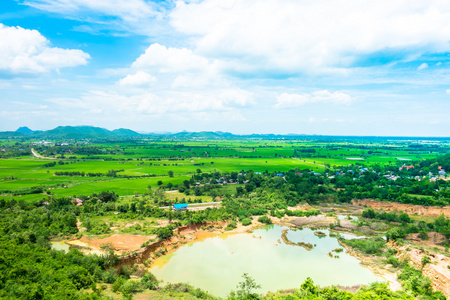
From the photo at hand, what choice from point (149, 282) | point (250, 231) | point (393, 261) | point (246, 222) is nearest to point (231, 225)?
point (246, 222)

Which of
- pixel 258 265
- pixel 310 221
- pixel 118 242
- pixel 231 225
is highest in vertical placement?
pixel 118 242

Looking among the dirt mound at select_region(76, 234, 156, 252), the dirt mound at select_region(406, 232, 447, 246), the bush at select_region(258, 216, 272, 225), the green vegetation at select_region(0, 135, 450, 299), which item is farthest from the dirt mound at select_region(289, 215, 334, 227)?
the dirt mound at select_region(76, 234, 156, 252)

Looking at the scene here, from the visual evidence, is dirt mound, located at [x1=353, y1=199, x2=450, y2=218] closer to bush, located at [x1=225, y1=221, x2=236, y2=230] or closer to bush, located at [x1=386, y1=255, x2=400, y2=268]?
bush, located at [x1=386, y1=255, x2=400, y2=268]

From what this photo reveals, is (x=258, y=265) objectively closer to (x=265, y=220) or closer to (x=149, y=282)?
(x=149, y=282)

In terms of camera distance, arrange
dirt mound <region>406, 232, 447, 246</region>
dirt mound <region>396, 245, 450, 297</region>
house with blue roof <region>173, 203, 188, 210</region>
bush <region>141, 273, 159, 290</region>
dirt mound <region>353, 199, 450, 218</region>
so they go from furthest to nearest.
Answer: dirt mound <region>353, 199, 450, 218</region> → house with blue roof <region>173, 203, 188, 210</region> → dirt mound <region>406, 232, 447, 246</region> → dirt mound <region>396, 245, 450, 297</region> → bush <region>141, 273, 159, 290</region>

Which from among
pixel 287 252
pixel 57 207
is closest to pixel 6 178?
pixel 57 207
